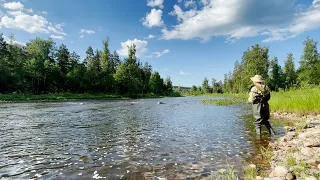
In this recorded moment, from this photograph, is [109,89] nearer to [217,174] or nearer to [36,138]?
[36,138]

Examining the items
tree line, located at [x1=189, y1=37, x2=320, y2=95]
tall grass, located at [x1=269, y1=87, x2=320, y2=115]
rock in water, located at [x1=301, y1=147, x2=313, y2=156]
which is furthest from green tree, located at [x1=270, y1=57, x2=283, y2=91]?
rock in water, located at [x1=301, y1=147, x2=313, y2=156]

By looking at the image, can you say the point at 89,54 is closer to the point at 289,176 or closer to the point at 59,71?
the point at 59,71

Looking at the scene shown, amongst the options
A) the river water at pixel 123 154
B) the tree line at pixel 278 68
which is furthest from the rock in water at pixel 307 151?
the tree line at pixel 278 68

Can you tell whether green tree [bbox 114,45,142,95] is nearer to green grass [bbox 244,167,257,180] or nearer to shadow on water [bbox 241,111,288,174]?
shadow on water [bbox 241,111,288,174]

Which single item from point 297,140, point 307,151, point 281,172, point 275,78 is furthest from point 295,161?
point 275,78

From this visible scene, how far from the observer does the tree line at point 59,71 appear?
2539 inches

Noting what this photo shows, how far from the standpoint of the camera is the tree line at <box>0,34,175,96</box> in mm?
64500

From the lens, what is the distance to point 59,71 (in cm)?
7356

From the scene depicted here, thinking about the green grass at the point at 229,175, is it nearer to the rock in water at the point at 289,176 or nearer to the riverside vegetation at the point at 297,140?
the riverside vegetation at the point at 297,140

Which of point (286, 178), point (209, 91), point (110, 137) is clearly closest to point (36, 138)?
point (110, 137)

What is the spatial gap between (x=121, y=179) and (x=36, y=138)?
7.17 m

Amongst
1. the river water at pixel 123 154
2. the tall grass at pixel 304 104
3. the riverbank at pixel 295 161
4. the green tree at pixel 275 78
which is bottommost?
the river water at pixel 123 154

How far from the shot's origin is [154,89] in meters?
108

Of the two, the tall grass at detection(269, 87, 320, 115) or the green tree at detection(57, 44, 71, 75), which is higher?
the green tree at detection(57, 44, 71, 75)
